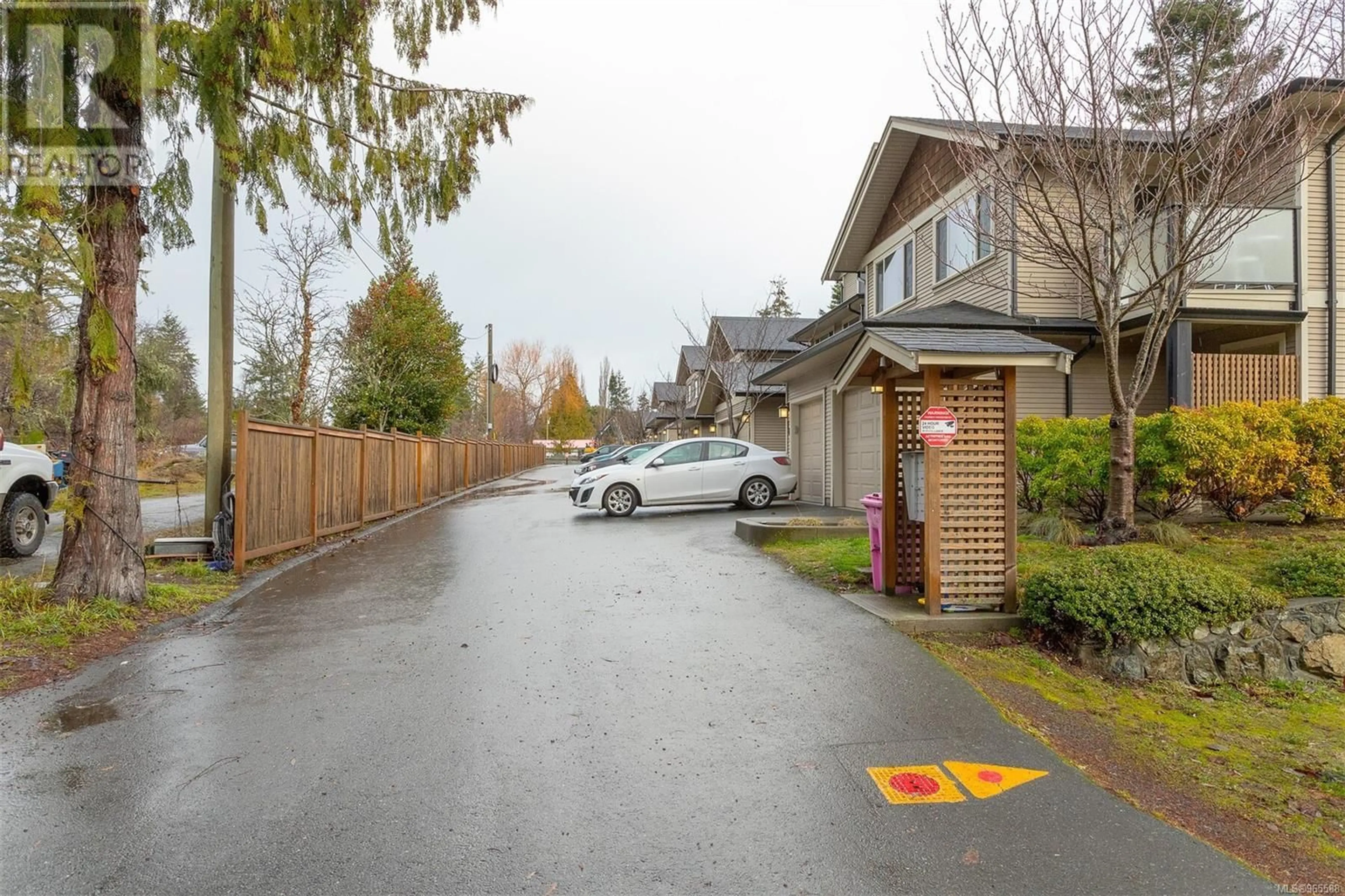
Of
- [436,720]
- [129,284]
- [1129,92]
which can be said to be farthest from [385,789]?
[1129,92]

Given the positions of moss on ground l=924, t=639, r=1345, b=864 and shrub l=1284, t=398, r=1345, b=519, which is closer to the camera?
moss on ground l=924, t=639, r=1345, b=864

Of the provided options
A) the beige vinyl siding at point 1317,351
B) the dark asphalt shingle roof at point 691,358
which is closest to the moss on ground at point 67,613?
the beige vinyl siding at point 1317,351

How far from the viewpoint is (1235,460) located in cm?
798

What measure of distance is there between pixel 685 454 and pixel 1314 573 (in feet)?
33.1

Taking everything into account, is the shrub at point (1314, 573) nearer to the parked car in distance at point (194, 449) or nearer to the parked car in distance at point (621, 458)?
the parked car in distance at point (621, 458)

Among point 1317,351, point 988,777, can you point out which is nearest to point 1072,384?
point 1317,351

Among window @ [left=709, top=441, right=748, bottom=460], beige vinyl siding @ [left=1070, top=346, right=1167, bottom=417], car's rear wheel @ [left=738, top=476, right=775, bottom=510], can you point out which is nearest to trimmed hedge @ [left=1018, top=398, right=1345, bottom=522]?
beige vinyl siding @ [left=1070, top=346, right=1167, bottom=417]

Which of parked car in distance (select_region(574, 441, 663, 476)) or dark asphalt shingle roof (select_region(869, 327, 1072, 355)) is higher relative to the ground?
dark asphalt shingle roof (select_region(869, 327, 1072, 355))

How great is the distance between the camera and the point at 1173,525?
782 centimetres

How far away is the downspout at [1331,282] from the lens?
11164 millimetres

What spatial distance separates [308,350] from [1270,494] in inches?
666

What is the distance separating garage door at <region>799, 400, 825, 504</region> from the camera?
53.8ft

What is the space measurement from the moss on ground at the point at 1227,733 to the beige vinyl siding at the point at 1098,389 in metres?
6.88

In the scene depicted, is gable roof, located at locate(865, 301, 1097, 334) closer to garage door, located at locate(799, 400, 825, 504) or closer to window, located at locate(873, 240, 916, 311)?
window, located at locate(873, 240, 916, 311)
